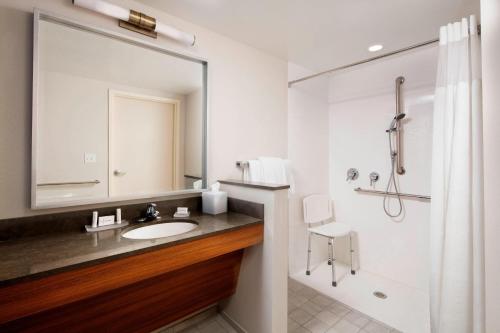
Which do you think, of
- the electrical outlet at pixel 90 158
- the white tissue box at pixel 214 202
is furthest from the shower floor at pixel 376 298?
the electrical outlet at pixel 90 158

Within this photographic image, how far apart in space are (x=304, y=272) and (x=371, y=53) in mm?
2351

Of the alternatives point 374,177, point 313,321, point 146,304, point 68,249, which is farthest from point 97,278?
point 374,177

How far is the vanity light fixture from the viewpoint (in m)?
1.34

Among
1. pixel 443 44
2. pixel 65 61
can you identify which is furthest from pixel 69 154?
pixel 443 44

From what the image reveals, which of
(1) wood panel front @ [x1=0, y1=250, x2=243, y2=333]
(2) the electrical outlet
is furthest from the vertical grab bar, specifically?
(2) the electrical outlet

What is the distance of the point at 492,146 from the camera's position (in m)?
1.22

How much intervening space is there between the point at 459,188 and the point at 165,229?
6.13ft

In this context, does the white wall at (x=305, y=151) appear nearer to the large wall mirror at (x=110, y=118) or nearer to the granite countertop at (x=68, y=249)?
the large wall mirror at (x=110, y=118)

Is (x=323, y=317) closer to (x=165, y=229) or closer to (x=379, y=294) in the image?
(x=379, y=294)

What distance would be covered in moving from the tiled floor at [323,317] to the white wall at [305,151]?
17.9 inches

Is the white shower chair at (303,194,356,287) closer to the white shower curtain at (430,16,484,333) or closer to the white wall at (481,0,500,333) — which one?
the white shower curtain at (430,16,484,333)

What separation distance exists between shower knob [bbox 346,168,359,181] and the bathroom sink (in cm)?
201

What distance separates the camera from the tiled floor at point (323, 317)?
1776 millimetres

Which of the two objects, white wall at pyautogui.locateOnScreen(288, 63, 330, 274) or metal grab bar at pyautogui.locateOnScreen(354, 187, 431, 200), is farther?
white wall at pyautogui.locateOnScreen(288, 63, 330, 274)
